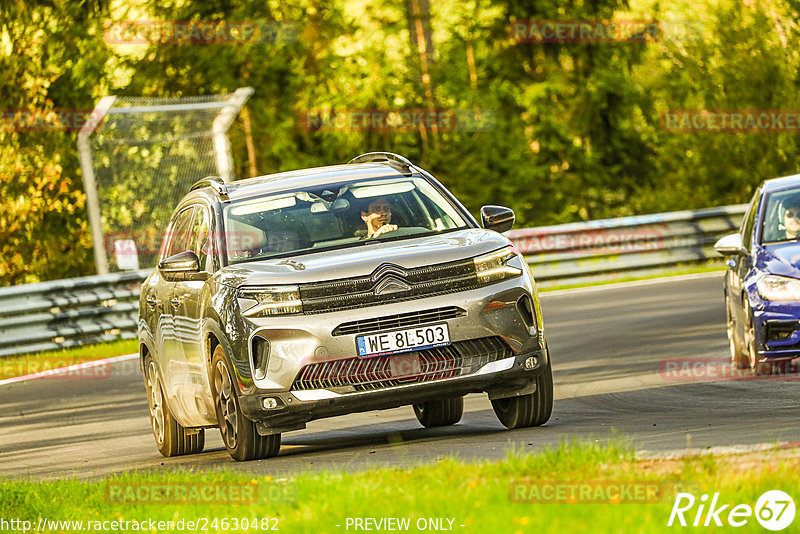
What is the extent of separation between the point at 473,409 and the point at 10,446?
145 inches

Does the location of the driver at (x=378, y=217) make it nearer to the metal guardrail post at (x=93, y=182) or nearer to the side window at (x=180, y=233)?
the side window at (x=180, y=233)

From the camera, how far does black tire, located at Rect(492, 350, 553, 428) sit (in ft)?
31.2

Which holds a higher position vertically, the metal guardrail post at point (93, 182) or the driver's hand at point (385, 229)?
the driver's hand at point (385, 229)

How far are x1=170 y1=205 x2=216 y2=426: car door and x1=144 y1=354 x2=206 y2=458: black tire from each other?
1.70 feet

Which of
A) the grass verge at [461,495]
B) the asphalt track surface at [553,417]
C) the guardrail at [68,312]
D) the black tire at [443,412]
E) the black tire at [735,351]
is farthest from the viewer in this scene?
the guardrail at [68,312]

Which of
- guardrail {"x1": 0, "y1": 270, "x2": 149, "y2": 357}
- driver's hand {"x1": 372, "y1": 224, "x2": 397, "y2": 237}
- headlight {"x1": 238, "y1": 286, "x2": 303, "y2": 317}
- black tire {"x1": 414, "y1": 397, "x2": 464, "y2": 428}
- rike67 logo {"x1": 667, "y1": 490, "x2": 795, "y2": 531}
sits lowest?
guardrail {"x1": 0, "y1": 270, "x2": 149, "y2": 357}

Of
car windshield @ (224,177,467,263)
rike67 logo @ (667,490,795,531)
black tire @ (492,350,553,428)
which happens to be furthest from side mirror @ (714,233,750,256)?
rike67 logo @ (667,490,795,531)

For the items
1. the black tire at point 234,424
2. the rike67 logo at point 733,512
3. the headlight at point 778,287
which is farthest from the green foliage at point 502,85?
the rike67 logo at point 733,512

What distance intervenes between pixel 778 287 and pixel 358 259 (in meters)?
4.15

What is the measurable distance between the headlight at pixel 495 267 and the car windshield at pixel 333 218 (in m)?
0.78

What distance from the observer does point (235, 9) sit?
36.0m

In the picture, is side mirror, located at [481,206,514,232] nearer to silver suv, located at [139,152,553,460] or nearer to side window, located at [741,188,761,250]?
silver suv, located at [139,152,553,460]

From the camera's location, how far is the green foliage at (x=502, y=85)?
3281 centimetres

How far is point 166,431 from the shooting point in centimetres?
1098
